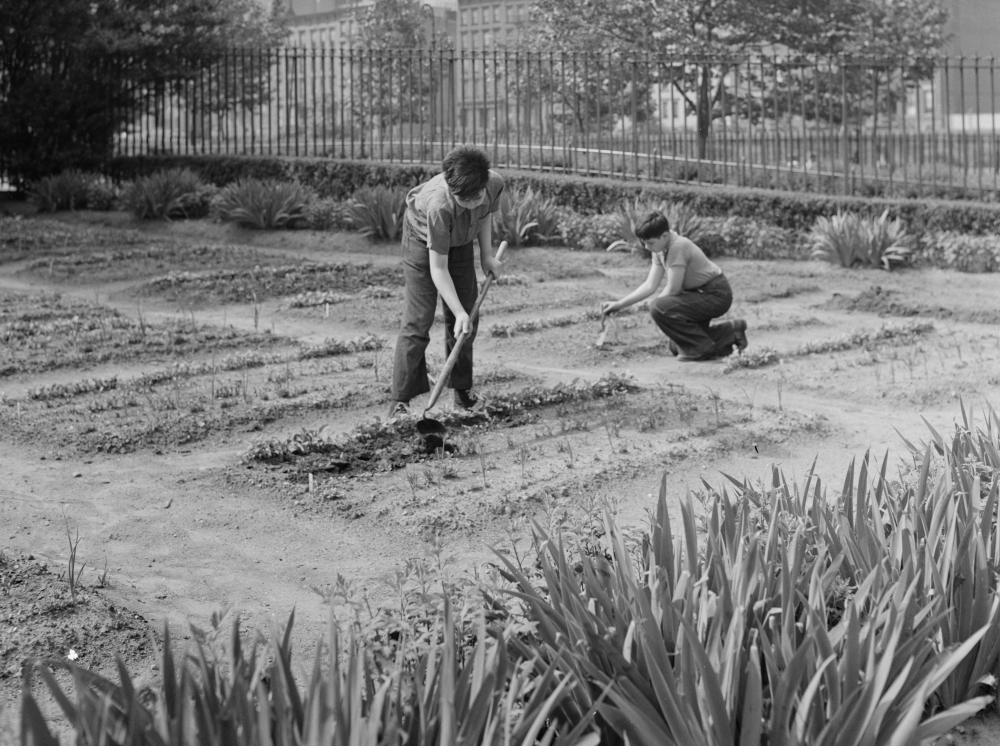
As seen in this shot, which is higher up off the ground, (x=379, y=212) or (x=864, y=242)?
(x=379, y=212)

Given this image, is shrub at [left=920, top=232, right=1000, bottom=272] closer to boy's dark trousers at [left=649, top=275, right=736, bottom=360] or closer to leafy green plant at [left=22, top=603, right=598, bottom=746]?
boy's dark trousers at [left=649, top=275, right=736, bottom=360]

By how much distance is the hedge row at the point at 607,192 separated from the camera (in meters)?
13.1

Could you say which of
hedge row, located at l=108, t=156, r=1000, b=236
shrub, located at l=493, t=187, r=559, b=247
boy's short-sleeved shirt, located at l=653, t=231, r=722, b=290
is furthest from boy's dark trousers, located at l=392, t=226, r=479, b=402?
hedge row, located at l=108, t=156, r=1000, b=236

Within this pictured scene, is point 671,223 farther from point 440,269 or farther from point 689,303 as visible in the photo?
point 440,269

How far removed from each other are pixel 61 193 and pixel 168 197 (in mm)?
2213

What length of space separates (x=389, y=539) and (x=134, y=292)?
23.1 feet

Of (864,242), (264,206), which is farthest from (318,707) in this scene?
(264,206)

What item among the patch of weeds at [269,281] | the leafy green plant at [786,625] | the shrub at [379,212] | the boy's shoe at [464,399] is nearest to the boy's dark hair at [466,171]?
the boy's shoe at [464,399]

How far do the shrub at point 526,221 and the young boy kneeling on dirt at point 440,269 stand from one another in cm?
674

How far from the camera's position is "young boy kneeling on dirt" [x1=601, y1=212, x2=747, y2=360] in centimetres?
822

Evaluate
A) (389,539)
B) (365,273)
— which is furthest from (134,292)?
(389,539)

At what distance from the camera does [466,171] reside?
568 centimetres

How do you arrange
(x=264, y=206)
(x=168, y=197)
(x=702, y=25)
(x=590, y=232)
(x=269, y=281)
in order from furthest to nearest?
(x=702, y=25) < (x=168, y=197) < (x=264, y=206) < (x=590, y=232) < (x=269, y=281)

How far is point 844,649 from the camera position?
2.58m
